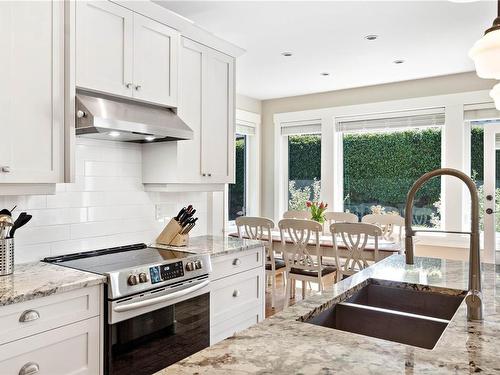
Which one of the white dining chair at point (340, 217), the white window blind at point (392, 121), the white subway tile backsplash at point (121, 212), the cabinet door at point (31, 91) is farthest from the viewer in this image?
the white window blind at point (392, 121)

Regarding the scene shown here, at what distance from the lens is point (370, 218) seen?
467 centimetres

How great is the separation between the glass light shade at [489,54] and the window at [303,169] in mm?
4063

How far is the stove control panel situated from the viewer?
2166 millimetres

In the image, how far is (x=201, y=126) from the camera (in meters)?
2.99

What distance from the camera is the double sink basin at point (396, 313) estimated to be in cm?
130

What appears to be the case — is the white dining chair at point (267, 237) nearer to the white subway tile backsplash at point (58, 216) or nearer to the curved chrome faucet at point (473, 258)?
the white subway tile backsplash at point (58, 216)

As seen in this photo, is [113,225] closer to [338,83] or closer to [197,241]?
[197,241]

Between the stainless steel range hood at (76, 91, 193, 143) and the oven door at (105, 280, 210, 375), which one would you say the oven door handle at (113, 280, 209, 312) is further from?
the stainless steel range hood at (76, 91, 193, 143)

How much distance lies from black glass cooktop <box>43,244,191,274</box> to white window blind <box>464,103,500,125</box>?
3.75 m

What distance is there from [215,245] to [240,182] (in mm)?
3127

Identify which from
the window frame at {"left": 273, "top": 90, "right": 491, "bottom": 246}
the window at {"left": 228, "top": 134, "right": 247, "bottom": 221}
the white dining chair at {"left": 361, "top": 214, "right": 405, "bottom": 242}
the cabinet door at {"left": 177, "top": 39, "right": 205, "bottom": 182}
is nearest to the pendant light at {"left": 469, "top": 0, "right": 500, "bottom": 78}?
the cabinet door at {"left": 177, "top": 39, "right": 205, "bottom": 182}

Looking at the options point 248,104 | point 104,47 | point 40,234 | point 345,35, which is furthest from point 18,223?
point 248,104

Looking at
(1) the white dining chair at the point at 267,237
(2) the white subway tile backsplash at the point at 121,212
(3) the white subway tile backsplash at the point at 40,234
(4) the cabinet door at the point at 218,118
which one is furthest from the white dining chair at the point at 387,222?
(3) the white subway tile backsplash at the point at 40,234

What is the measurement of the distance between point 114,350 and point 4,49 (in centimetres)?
150
